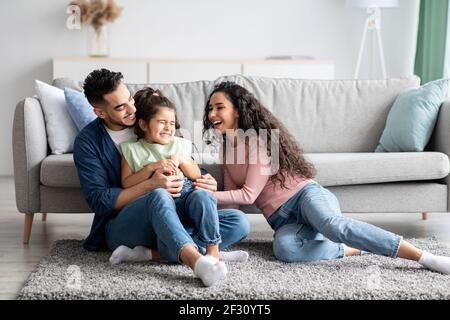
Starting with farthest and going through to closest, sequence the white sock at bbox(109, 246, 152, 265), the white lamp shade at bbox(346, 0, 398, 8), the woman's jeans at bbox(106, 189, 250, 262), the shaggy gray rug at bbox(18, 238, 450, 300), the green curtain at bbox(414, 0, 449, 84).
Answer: the green curtain at bbox(414, 0, 449, 84)
the white lamp shade at bbox(346, 0, 398, 8)
the white sock at bbox(109, 246, 152, 265)
the woman's jeans at bbox(106, 189, 250, 262)
the shaggy gray rug at bbox(18, 238, 450, 300)

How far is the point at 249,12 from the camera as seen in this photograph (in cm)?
639

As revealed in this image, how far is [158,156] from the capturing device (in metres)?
3.12

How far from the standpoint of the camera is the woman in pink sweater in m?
3.10

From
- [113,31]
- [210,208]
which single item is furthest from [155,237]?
[113,31]

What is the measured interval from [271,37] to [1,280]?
398 centimetres

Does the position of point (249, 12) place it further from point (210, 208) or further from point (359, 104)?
point (210, 208)

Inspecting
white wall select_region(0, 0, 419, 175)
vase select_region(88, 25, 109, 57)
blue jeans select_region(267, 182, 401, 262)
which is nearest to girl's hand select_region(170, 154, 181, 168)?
blue jeans select_region(267, 182, 401, 262)

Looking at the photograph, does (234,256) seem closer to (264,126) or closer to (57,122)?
(264,126)

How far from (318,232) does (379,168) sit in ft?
2.10

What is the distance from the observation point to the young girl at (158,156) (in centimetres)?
304

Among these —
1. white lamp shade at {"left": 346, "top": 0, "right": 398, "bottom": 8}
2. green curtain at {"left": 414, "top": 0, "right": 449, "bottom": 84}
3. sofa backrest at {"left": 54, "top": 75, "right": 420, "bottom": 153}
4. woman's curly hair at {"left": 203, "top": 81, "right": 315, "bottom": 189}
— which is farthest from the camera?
green curtain at {"left": 414, "top": 0, "right": 449, "bottom": 84}

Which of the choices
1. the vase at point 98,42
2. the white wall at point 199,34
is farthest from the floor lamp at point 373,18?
the vase at point 98,42

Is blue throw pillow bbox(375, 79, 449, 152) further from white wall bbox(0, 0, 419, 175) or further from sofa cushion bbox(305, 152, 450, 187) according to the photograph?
white wall bbox(0, 0, 419, 175)

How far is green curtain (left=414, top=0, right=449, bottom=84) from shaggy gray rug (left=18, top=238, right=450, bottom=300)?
3311 millimetres
